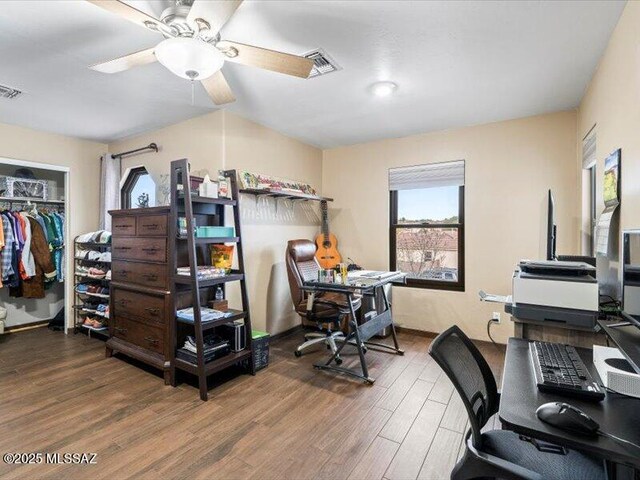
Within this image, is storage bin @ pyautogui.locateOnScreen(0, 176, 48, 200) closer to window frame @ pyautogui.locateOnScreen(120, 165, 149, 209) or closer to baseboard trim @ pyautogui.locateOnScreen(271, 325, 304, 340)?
window frame @ pyautogui.locateOnScreen(120, 165, 149, 209)

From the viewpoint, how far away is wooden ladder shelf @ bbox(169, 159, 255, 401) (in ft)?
8.02

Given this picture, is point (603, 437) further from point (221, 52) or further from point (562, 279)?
point (221, 52)

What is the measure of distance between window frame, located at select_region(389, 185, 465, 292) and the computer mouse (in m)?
2.96

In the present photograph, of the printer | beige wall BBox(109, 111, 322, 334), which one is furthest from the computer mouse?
beige wall BBox(109, 111, 322, 334)

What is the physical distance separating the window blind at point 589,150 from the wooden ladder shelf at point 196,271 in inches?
115

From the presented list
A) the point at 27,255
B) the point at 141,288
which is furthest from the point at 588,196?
the point at 27,255

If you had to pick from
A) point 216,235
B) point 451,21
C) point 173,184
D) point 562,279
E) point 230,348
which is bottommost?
point 230,348

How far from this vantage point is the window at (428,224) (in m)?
3.81

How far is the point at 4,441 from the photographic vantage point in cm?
193

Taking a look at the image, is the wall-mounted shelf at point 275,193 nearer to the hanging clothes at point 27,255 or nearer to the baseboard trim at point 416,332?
the baseboard trim at point 416,332

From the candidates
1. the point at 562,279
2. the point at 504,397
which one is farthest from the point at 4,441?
the point at 562,279

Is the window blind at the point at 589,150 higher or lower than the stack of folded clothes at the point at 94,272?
higher

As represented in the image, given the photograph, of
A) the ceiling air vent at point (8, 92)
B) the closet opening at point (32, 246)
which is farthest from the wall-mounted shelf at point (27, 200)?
the ceiling air vent at point (8, 92)

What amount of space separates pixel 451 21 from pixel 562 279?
1.54 m
